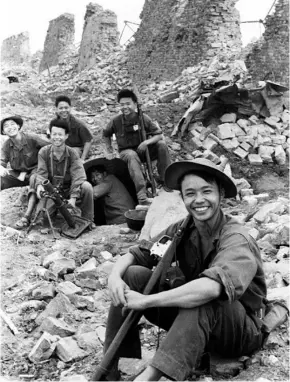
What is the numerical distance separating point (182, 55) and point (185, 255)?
44.1 ft

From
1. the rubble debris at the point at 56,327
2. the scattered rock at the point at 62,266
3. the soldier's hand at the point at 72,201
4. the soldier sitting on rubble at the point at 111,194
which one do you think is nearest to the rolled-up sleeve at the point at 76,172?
the soldier's hand at the point at 72,201

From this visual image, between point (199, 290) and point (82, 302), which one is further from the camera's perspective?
point (82, 302)

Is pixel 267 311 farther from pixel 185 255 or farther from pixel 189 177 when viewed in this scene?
pixel 189 177

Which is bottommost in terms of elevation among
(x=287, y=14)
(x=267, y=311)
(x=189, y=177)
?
(x=267, y=311)

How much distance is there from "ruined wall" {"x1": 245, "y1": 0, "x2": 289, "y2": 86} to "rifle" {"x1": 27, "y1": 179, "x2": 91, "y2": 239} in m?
7.83

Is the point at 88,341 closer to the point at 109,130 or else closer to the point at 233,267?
the point at 233,267

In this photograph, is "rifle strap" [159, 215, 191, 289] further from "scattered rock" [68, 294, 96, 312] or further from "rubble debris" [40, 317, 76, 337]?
"scattered rock" [68, 294, 96, 312]

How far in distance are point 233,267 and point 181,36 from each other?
1429 centimetres

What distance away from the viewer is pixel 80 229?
6453mm

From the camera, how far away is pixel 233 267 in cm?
262

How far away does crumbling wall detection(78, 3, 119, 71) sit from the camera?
21.8m

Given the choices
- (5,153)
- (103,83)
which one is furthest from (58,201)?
(103,83)

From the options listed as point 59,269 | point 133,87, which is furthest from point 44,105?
point 59,269

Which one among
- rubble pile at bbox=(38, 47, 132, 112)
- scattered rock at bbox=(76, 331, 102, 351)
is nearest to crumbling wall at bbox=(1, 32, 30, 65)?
rubble pile at bbox=(38, 47, 132, 112)
